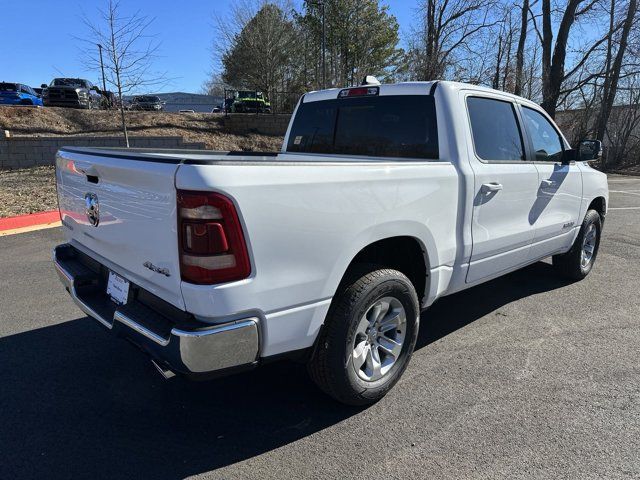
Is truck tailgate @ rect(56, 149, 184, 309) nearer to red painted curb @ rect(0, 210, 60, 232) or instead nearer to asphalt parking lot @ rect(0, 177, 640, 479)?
asphalt parking lot @ rect(0, 177, 640, 479)

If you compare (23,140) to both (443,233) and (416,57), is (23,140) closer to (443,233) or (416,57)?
(443,233)

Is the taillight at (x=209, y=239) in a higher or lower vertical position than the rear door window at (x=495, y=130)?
lower

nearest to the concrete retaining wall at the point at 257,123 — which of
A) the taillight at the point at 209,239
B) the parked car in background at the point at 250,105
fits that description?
the parked car in background at the point at 250,105

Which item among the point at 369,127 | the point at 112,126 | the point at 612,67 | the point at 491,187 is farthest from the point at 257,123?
the point at 491,187

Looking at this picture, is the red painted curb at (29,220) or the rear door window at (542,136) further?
the red painted curb at (29,220)

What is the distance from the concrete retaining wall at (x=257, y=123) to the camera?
21000 millimetres

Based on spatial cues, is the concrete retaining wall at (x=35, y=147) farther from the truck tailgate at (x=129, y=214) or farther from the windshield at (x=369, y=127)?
the truck tailgate at (x=129, y=214)

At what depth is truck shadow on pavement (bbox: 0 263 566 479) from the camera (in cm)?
238

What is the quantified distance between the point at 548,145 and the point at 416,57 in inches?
880

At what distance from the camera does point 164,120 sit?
1927cm

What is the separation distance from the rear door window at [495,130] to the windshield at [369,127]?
0.37m

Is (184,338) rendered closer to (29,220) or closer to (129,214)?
(129,214)

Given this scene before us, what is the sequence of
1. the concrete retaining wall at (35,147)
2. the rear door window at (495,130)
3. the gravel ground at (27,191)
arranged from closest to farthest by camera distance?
the rear door window at (495,130)
the gravel ground at (27,191)
the concrete retaining wall at (35,147)

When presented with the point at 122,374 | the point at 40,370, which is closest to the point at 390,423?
the point at 122,374
